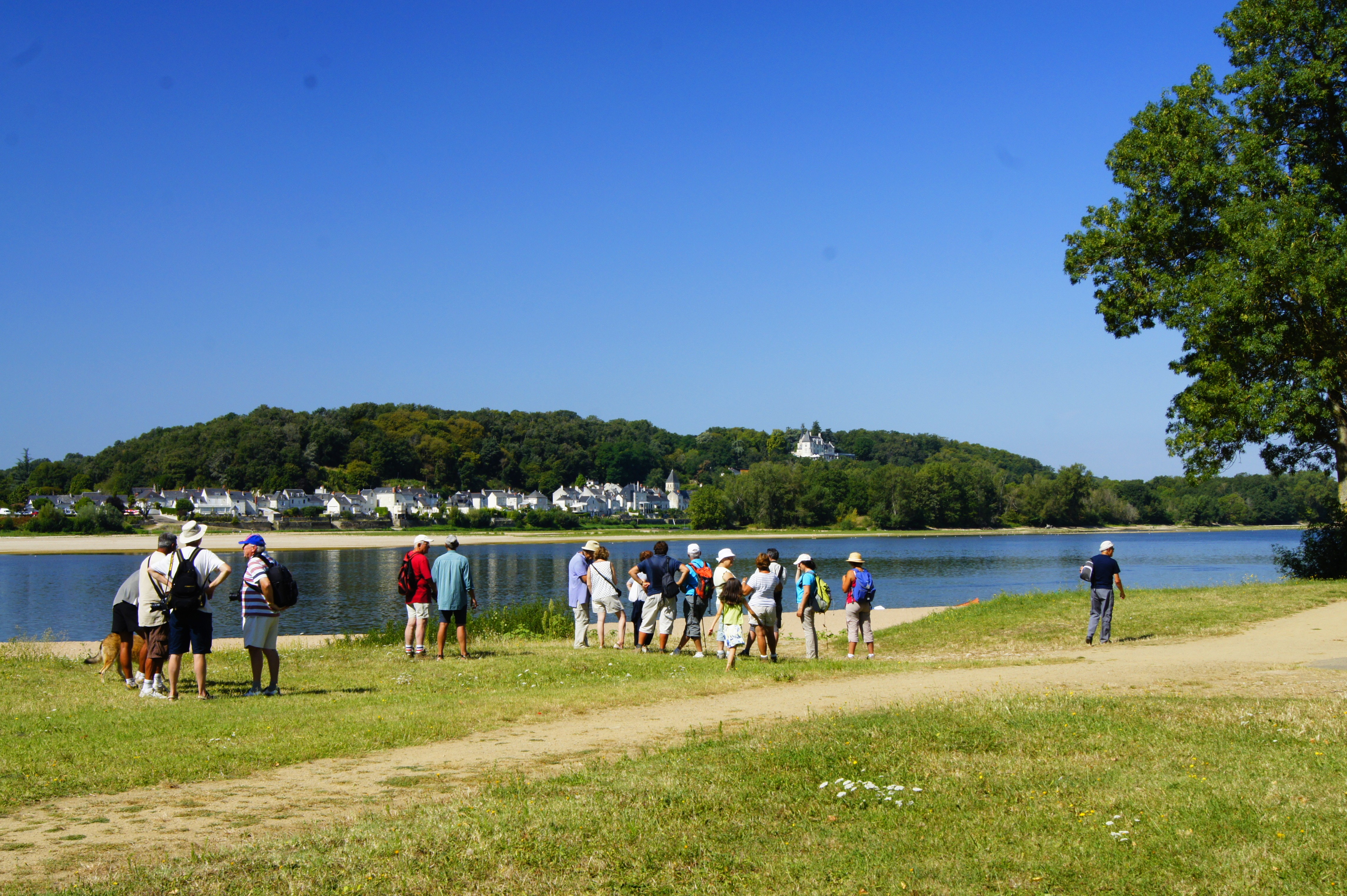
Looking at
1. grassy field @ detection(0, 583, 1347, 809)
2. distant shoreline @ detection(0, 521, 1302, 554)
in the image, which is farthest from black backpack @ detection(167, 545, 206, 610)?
distant shoreline @ detection(0, 521, 1302, 554)

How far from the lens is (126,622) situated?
41.5ft

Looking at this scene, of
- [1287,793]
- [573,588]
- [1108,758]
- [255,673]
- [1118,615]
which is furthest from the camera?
[1118,615]

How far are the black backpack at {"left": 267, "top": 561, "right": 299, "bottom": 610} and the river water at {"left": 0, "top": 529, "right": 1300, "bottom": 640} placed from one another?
1648 centimetres

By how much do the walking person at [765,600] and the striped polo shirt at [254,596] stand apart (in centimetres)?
664

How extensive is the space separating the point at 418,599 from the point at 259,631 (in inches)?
154

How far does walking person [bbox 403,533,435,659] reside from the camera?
15055mm

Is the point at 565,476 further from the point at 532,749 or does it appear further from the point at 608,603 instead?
the point at 532,749

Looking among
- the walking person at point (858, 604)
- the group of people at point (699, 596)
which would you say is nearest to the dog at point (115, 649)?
the group of people at point (699, 596)

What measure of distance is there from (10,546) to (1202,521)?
483 ft

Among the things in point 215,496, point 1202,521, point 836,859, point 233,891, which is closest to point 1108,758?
point 836,859

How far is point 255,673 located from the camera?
11.5m

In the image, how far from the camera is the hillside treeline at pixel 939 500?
127 metres

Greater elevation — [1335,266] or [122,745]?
[1335,266]

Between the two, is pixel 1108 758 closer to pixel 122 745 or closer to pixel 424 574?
pixel 122 745
